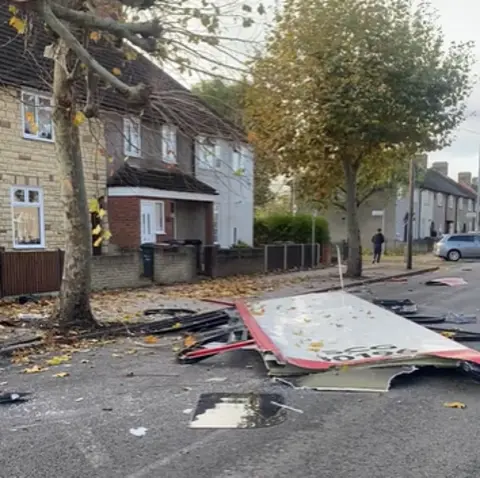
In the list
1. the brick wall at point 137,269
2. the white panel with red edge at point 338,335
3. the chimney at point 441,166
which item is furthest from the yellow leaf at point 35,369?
the chimney at point 441,166

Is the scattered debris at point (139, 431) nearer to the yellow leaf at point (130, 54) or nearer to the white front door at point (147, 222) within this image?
the yellow leaf at point (130, 54)

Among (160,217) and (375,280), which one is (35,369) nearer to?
(160,217)

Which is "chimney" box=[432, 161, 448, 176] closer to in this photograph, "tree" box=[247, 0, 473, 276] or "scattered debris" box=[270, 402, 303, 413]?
"tree" box=[247, 0, 473, 276]

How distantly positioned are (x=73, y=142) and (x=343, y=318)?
537 cm

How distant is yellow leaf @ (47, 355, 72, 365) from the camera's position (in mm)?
7891

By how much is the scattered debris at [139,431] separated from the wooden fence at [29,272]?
948 cm

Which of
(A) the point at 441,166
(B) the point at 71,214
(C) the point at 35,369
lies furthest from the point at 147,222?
(A) the point at 441,166

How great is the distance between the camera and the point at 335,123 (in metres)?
18.2

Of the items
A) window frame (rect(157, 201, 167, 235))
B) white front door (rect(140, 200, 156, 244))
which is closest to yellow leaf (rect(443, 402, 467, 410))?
white front door (rect(140, 200, 156, 244))

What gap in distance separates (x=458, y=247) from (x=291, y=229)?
515 inches

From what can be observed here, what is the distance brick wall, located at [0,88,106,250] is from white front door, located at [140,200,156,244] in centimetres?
204

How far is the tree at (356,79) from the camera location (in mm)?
17797

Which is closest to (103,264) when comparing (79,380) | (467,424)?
(79,380)

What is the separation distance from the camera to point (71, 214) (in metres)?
10.0
